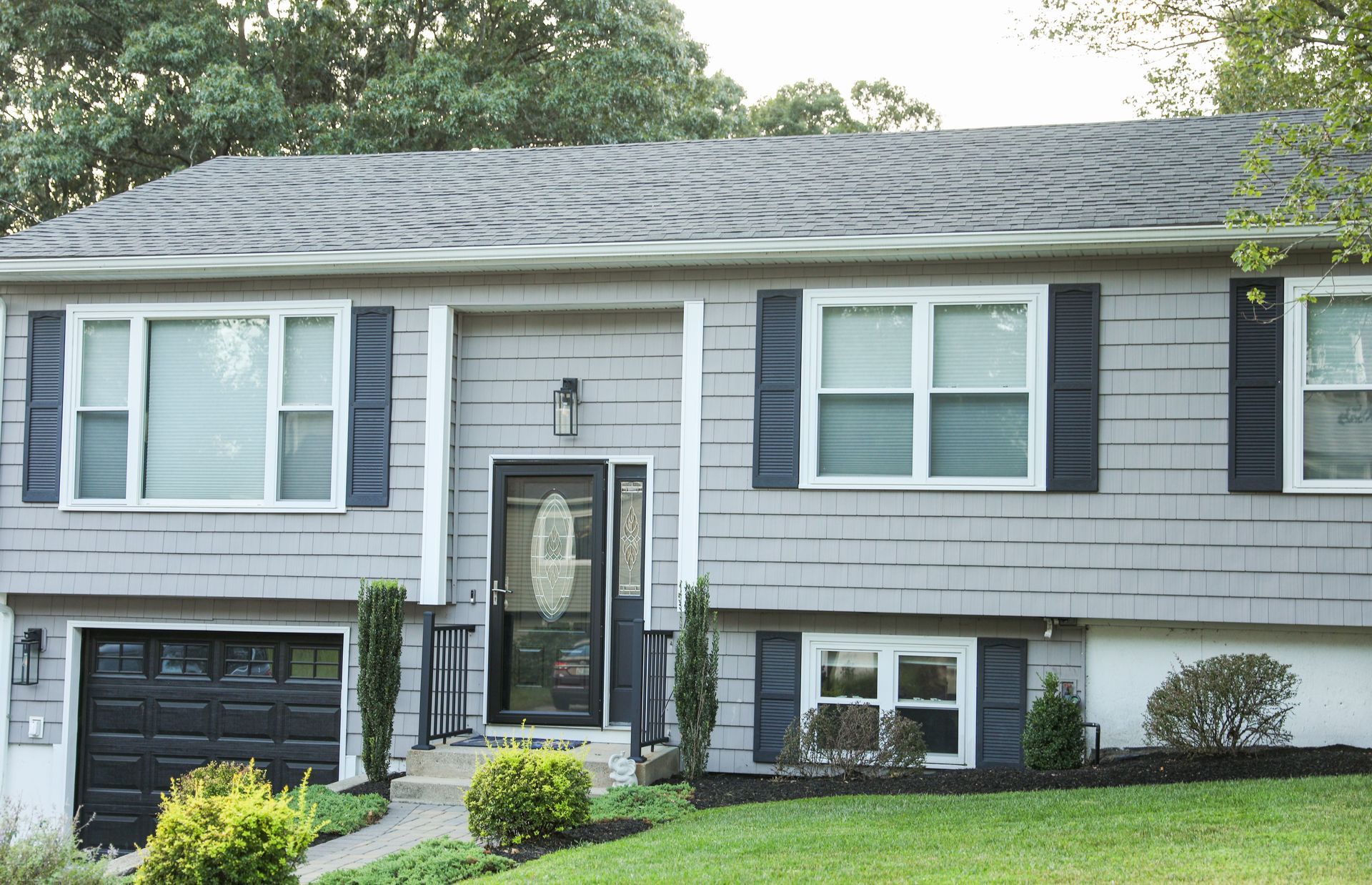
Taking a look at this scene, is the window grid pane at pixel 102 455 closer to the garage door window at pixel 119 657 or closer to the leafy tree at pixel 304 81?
the garage door window at pixel 119 657

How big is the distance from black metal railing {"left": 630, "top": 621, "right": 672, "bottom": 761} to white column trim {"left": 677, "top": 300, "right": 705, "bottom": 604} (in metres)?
0.47

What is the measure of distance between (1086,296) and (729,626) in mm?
3308

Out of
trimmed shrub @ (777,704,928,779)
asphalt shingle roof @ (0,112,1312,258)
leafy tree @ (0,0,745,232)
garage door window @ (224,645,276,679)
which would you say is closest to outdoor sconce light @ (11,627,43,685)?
garage door window @ (224,645,276,679)

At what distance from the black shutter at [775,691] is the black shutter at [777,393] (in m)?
1.12

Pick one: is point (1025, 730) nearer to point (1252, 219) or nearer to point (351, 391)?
point (1252, 219)

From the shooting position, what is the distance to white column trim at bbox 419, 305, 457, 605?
941 centimetres


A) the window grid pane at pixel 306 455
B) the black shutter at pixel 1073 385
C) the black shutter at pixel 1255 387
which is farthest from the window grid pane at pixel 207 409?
the black shutter at pixel 1255 387

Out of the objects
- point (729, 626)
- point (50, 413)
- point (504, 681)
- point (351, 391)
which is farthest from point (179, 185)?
point (729, 626)

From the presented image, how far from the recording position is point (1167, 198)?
8992mm

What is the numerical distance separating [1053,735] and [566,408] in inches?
158

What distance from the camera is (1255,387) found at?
8.41 meters

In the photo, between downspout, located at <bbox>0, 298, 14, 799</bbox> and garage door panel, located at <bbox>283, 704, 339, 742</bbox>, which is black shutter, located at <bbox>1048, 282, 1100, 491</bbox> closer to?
garage door panel, located at <bbox>283, 704, 339, 742</bbox>

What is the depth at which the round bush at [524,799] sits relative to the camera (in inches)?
264

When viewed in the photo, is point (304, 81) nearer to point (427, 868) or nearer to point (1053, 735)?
point (1053, 735)
